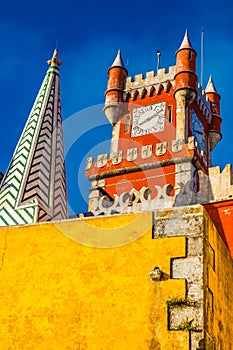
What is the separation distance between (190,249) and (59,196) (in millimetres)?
8690

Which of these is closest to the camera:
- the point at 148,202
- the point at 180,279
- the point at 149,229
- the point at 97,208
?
the point at 180,279

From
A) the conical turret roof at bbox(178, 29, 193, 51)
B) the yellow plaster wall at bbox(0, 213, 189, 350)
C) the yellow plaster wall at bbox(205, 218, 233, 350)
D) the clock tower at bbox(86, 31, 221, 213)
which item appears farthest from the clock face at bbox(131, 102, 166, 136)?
the yellow plaster wall at bbox(0, 213, 189, 350)

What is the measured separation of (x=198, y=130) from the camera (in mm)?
25734

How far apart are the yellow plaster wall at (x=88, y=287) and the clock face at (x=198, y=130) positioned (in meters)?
18.8

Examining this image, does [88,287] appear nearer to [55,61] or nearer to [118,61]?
[55,61]

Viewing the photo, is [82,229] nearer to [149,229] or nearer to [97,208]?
[149,229]

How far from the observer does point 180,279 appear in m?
5.93

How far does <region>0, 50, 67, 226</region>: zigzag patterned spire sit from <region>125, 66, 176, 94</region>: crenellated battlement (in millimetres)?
8950

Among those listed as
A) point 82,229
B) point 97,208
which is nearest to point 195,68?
point 97,208

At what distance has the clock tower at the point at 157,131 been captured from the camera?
21.9m

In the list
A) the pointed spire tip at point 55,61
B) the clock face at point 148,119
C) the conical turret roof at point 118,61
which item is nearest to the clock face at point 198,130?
the clock face at point 148,119

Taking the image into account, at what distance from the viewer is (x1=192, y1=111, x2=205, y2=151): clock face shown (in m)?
25.2

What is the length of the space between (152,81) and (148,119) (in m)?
2.28

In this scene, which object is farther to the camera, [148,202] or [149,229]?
[148,202]
